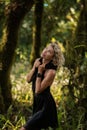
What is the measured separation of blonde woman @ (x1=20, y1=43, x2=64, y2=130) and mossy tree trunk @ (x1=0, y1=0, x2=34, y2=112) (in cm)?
203

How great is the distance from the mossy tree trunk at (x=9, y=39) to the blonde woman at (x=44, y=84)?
203 centimetres

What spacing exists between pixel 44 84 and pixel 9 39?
282 cm

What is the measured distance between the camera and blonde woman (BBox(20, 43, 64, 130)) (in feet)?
22.6

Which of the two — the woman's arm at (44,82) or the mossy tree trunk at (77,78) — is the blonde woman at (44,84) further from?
the mossy tree trunk at (77,78)

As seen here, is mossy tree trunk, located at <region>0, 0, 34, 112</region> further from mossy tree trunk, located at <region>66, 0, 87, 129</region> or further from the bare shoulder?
the bare shoulder

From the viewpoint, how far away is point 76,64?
28.8 feet

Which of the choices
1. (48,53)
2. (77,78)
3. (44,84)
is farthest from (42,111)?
(77,78)

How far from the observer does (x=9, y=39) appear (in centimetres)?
945

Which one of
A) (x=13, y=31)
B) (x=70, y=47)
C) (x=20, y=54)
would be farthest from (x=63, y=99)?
(x=20, y=54)

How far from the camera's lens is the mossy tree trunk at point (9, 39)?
9203 millimetres

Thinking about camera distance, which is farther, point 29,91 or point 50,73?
point 29,91

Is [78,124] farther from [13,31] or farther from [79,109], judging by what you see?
[13,31]

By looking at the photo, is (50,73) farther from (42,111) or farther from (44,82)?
(42,111)

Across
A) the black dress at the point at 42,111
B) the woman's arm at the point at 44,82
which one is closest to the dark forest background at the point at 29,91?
the black dress at the point at 42,111
